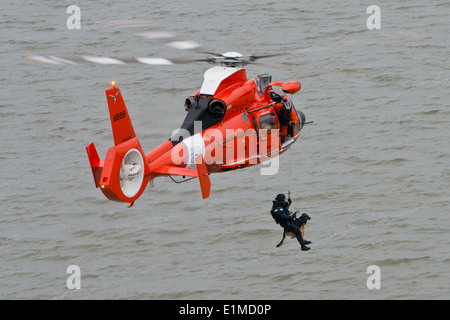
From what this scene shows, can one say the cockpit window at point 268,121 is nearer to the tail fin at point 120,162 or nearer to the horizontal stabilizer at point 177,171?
the horizontal stabilizer at point 177,171

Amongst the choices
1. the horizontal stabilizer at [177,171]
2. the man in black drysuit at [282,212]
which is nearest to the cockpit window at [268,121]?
the man in black drysuit at [282,212]

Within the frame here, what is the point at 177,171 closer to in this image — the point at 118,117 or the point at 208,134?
the point at 208,134

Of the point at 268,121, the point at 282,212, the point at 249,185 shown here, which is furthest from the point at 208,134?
the point at 249,185

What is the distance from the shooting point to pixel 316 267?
41.1 metres

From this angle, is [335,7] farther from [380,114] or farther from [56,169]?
[56,169]

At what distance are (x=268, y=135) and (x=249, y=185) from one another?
526 inches

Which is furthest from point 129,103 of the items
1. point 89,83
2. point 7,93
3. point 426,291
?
point 426,291

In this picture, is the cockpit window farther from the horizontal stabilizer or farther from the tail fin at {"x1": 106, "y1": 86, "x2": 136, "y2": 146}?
the tail fin at {"x1": 106, "y1": 86, "x2": 136, "y2": 146}

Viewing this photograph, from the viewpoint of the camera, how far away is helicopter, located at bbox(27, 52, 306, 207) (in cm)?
2880

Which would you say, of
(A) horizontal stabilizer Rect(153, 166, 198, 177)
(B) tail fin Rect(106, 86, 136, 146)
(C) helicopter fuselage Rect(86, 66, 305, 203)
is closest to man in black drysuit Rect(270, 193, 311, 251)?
(C) helicopter fuselage Rect(86, 66, 305, 203)

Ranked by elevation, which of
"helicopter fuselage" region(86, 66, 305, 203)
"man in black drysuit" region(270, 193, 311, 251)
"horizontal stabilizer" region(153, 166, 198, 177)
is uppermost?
"helicopter fuselage" region(86, 66, 305, 203)

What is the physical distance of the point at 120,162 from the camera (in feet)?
94.3

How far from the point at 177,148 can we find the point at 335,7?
A: 39.0m

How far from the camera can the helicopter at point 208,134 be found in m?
28.8
